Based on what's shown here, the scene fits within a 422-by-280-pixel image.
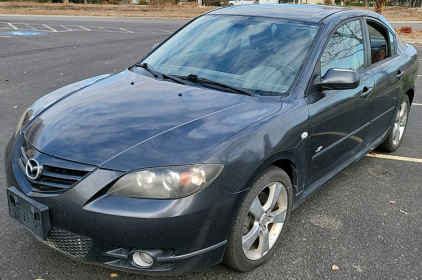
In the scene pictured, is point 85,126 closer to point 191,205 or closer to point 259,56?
point 191,205

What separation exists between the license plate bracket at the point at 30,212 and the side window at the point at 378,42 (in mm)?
3318

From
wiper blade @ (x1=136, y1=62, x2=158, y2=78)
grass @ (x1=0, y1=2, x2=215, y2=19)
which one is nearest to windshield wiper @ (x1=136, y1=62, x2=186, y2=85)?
wiper blade @ (x1=136, y1=62, x2=158, y2=78)

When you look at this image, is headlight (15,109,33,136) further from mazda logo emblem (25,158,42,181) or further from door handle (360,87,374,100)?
door handle (360,87,374,100)

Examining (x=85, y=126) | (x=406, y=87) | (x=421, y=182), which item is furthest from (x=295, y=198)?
(x=406, y=87)

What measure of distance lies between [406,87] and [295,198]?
267cm

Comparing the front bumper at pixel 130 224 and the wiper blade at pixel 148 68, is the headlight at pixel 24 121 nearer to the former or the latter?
the front bumper at pixel 130 224

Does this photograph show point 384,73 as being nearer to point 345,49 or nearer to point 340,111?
point 345,49

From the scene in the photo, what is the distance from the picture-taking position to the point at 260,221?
2697 millimetres

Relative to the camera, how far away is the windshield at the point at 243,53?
3201 mm

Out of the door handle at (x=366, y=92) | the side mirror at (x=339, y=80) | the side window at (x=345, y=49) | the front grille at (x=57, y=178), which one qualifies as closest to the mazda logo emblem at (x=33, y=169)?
Answer: the front grille at (x=57, y=178)

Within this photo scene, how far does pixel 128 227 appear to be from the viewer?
7.09ft

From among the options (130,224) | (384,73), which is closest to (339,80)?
(384,73)

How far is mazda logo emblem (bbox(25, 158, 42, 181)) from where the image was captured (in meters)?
2.34

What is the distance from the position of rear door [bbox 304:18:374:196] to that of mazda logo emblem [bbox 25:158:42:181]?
1.86 m
